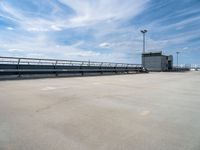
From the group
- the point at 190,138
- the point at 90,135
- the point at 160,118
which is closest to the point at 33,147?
the point at 90,135

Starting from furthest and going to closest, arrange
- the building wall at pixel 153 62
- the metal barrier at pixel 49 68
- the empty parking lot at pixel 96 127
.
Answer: the building wall at pixel 153 62, the metal barrier at pixel 49 68, the empty parking lot at pixel 96 127

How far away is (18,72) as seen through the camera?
46.1 feet

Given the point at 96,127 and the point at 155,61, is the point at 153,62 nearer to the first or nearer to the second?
the point at 155,61

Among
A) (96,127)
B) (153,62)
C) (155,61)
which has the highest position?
(155,61)

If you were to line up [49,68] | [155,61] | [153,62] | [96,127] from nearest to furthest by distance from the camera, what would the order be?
[96,127]
[49,68]
[155,61]
[153,62]

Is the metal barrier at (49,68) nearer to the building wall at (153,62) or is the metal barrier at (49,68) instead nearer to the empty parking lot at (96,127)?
the empty parking lot at (96,127)

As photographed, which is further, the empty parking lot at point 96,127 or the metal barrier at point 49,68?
the metal barrier at point 49,68

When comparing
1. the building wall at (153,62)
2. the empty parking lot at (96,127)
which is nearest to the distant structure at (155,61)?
the building wall at (153,62)

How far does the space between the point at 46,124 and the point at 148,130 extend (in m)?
1.96

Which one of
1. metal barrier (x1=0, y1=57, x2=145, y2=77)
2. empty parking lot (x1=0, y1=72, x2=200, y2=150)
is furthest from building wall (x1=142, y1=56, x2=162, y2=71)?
empty parking lot (x1=0, y1=72, x2=200, y2=150)

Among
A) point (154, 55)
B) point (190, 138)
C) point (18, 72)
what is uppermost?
point (154, 55)

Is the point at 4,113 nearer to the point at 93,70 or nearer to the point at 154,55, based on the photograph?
the point at 93,70

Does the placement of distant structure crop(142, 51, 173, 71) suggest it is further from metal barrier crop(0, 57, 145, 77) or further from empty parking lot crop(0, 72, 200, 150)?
empty parking lot crop(0, 72, 200, 150)

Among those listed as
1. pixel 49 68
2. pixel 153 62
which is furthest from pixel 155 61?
pixel 49 68
